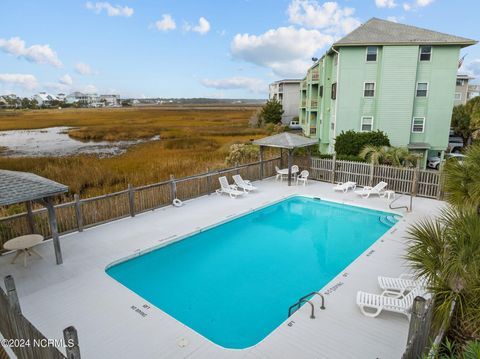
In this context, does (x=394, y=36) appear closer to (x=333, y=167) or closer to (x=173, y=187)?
(x=333, y=167)

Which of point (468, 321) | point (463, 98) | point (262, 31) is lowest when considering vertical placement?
point (468, 321)

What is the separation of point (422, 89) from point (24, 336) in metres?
24.9

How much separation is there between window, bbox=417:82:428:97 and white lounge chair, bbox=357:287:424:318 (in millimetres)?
19627

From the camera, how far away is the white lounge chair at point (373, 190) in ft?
48.6

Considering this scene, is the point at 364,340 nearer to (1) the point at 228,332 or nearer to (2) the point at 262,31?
(1) the point at 228,332

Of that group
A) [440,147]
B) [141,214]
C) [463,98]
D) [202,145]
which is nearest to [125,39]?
[202,145]

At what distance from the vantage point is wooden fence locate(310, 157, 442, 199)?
14.6 m

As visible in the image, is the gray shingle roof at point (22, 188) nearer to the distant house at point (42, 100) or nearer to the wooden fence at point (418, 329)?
the wooden fence at point (418, 329)

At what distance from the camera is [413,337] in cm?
392

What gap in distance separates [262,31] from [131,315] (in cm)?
3322

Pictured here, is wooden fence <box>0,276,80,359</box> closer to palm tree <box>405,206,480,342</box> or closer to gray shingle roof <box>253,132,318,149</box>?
palm tree <box>405,206,480,342</box>

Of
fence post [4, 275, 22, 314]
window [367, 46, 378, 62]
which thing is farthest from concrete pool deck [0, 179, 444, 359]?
window [367, 46, 378, 62]

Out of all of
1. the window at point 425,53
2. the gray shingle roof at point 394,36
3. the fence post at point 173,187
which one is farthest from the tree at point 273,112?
the fence post at point 173,187

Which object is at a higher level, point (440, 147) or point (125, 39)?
point (125, 39)
